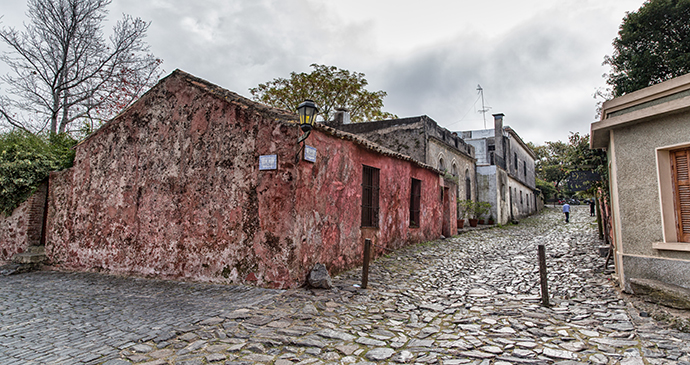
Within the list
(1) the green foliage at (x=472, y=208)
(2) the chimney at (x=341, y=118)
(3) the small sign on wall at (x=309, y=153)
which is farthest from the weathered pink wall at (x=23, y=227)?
(1) the green foliage at (x=472, y=208)

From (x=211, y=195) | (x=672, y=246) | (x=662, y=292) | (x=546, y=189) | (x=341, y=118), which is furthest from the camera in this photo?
(x=546, y=189)

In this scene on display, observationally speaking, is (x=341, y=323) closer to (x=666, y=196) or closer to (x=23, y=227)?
(x=666, y=196)

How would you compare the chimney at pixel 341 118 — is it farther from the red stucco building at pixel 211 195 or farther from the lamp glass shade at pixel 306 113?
the lamp glass shade at pixel 306 113

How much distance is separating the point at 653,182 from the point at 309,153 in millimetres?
5158

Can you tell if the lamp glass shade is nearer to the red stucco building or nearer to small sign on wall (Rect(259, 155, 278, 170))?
the red stucco building

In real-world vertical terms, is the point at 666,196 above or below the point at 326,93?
below

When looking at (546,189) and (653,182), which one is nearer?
(653,182)

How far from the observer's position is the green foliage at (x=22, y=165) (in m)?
8.40

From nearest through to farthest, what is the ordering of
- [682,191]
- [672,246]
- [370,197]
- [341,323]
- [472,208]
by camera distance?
[341,323] < [672,246] < [682,191] < [370,197] < [472,208]

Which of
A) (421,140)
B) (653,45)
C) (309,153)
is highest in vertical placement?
(653,45)

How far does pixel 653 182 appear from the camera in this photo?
5160 millimetres

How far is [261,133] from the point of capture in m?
6.27

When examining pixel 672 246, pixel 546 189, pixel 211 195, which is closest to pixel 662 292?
pixel 672 246

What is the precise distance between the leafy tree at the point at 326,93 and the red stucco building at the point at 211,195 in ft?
52.9
